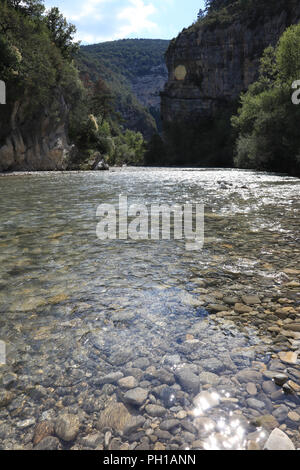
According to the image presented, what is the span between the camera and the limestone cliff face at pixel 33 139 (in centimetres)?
2670

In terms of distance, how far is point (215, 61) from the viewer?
241 ft

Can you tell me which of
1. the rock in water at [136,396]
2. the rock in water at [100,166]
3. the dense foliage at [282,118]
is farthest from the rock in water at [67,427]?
the rock in water at [100,166]

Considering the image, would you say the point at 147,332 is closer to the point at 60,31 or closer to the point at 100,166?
the point at 100,166

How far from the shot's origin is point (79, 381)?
2023 millimetres

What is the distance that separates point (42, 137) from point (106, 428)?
3436cm

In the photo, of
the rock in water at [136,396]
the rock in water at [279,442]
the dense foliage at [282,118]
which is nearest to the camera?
the rock in water at [279,442]

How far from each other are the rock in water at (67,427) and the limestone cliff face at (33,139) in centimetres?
2803

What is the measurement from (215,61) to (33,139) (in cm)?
6008

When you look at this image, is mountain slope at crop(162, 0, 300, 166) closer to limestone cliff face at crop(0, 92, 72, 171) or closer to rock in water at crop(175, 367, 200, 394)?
limestone cliff face at crop(0, 92, 72, 171)

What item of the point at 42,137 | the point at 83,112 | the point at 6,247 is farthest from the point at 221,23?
the point at 6,247

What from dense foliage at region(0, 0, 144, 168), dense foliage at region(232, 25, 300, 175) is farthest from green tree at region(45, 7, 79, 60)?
dense foliage at region(232, 25, 300, 175)

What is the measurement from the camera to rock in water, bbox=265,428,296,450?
151 centimetres

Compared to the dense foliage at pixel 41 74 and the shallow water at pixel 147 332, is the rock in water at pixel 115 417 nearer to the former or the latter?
the shallow water at pixel 147 332

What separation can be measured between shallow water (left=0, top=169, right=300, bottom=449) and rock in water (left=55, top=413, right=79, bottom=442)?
0.11ft
